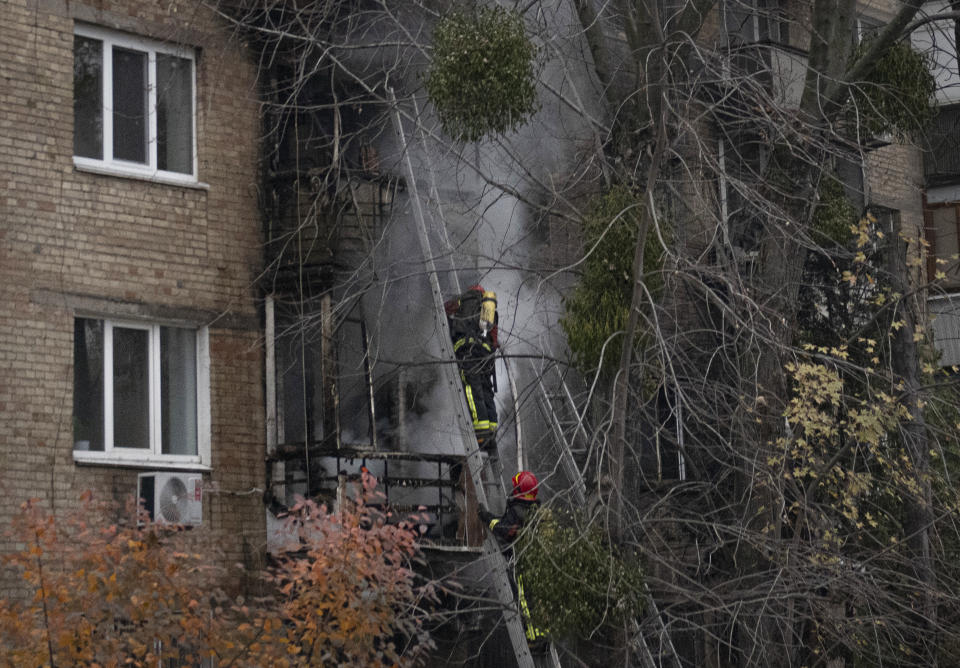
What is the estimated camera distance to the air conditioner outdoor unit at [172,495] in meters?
14.3

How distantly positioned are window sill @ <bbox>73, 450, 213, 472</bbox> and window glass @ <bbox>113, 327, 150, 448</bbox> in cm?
20

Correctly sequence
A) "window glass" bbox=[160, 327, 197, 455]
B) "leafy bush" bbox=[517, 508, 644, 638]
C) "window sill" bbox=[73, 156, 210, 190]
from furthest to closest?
"window glass" bbox=[160, 327, 197, 455], "window sill" bbox=[73, 156, 210, 190], "leafy bush" bbox=[517, 508, 644, 638]

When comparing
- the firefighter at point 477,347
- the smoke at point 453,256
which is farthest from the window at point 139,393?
the firefighter at point 477,347

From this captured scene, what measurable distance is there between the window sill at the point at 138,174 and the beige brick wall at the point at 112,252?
0.05 m

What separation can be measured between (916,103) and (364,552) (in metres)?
6.57

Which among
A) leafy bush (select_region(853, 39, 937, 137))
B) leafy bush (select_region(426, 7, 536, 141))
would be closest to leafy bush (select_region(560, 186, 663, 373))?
leafy bush (select_region(426, 7, 536, 141))

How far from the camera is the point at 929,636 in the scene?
49.1 feet

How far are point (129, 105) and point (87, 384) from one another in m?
2.78

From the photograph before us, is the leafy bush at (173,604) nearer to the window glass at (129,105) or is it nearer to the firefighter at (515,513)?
the firefighter at (515,513)

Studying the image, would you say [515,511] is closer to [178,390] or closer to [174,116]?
[178,390]

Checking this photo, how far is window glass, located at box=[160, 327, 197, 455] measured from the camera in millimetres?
15250

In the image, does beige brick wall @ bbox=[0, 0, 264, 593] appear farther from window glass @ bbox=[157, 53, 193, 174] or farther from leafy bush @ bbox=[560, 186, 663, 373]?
leafy bush @ bbox=[560, 186, 663, 373]

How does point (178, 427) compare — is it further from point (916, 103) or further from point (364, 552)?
point (916, 103)

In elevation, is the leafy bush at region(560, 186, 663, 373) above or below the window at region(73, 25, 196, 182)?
below
